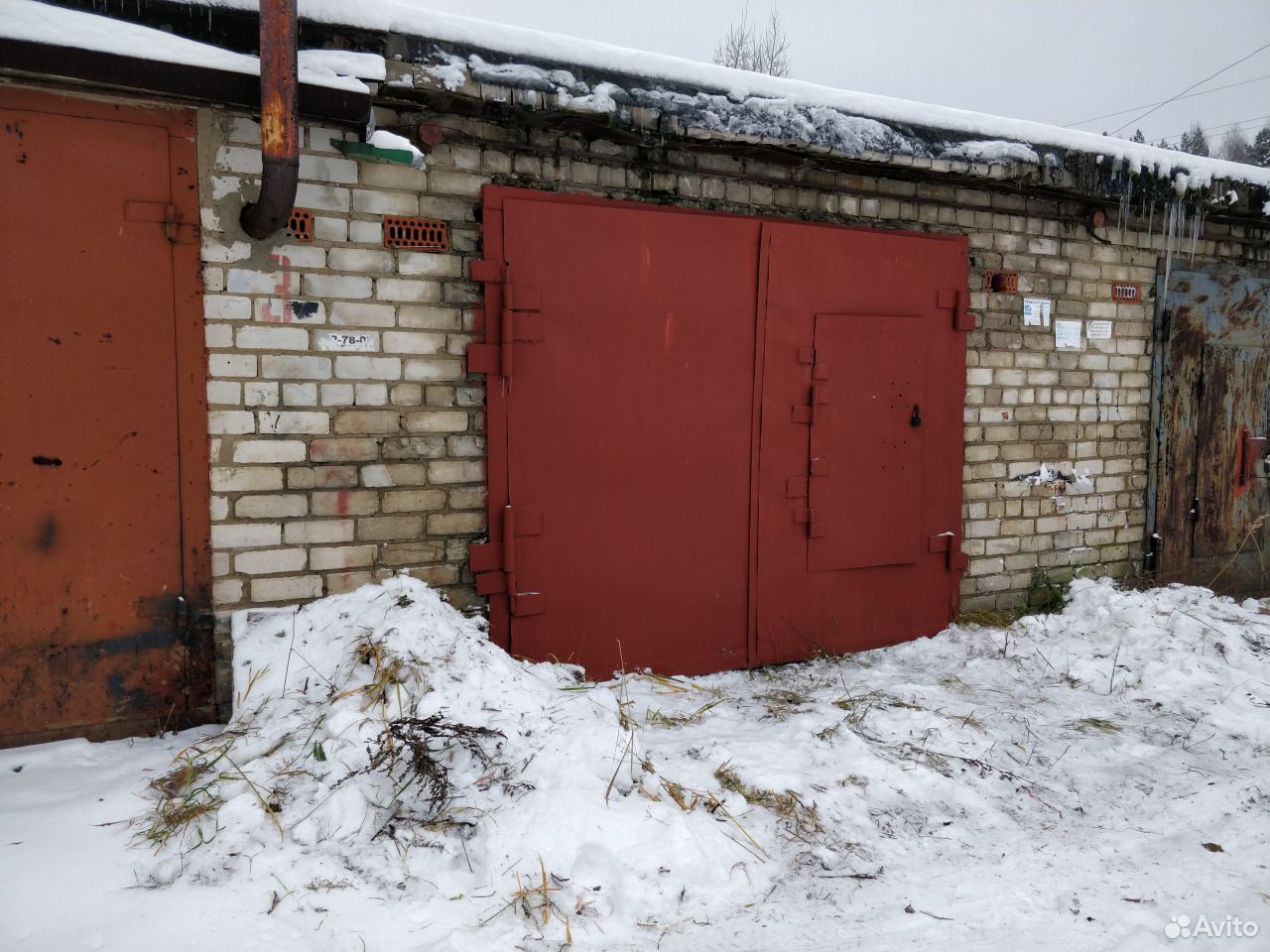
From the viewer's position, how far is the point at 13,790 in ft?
9.26

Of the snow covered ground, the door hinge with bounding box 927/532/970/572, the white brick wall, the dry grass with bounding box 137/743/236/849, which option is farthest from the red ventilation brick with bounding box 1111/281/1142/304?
the dry grass with bounding box 137/743/236/849

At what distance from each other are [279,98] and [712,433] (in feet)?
8.41

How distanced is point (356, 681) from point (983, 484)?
413 cm

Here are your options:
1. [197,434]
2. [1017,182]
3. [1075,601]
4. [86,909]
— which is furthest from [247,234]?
[1075,601]

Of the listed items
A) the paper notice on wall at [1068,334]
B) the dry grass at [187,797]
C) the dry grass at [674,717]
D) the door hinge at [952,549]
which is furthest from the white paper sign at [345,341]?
the paper notice on wall at [1068,334]

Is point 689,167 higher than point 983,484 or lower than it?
higher

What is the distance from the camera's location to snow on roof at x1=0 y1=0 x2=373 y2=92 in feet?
9.16

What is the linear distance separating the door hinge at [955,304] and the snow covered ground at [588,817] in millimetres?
2413

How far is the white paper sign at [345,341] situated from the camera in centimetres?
354

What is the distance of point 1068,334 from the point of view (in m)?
5.55

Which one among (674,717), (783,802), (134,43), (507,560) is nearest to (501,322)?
(507,560)

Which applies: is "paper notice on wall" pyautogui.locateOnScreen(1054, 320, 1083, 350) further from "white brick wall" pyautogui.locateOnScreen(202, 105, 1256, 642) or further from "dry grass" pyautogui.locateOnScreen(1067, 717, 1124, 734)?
"dry grass" pyautogui.locateOnScreen(1067, 717, 1124, 734)

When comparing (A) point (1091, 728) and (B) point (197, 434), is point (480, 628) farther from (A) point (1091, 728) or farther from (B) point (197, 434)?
(A) point (1091, 728)

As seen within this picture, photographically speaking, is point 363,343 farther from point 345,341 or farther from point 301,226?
point 301,226
